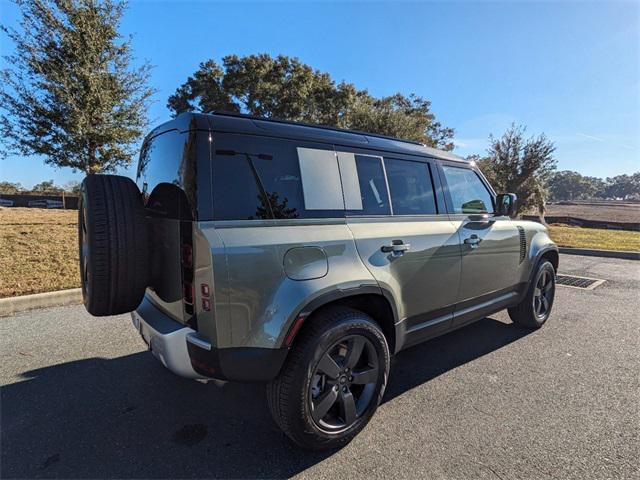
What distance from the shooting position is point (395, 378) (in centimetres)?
315

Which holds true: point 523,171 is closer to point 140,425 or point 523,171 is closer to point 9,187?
point 140,425

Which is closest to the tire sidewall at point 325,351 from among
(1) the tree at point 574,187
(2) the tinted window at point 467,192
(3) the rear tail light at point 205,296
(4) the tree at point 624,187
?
(3) the rear tail light at point 205,296

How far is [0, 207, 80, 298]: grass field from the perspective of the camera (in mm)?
5258

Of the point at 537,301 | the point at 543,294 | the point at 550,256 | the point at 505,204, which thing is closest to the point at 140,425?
the point at 505,204

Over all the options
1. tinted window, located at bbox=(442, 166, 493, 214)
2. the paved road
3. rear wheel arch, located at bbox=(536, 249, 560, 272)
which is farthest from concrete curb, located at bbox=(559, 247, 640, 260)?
tinted window, located at bbox=(442, 166, 493, 214)

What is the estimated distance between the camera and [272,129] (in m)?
2.24

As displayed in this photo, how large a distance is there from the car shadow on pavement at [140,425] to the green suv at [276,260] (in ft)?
1.11

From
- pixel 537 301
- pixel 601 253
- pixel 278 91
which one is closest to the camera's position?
pixel 537 301

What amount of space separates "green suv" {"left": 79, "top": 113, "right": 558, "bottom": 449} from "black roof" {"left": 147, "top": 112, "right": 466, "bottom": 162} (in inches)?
0.4

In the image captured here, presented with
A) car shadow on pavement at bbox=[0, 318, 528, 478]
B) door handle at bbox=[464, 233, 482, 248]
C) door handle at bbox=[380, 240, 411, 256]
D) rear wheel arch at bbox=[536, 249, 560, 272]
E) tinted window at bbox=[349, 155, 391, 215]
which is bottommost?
car shadow on pavement at bbox=[0, 318, 528, 478]

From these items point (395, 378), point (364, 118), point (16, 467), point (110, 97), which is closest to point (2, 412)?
point (16, 467)

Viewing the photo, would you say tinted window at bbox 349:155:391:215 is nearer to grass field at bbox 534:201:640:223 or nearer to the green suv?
the green suv

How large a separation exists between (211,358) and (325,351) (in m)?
0.67

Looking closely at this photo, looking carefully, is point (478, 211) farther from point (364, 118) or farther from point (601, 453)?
point (364, 118)
